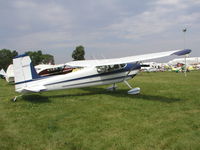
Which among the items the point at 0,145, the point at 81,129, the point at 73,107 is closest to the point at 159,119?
the point at 81,129

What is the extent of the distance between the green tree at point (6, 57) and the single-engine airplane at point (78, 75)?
6305cm

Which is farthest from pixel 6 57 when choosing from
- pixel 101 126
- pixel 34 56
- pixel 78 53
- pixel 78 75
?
pixel 101 126

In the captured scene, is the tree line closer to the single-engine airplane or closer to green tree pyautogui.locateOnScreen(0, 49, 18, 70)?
green tree pyautogui.locateOnScreen(0, 49, 18, 70)

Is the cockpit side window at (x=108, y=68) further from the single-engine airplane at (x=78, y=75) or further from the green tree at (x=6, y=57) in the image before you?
the green tree at (x=6, y=57)

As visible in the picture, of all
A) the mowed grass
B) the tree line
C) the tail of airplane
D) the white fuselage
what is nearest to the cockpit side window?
the white fuselage

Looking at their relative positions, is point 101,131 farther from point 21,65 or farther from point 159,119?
point 21,65

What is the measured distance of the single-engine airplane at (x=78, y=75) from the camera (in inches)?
270

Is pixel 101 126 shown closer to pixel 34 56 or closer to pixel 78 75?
pixel 78 75

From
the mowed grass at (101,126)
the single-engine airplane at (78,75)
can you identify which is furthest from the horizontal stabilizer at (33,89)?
the mowed grass at (101,126)

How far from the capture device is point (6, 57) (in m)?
69.4

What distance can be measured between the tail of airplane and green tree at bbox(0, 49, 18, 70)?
208ft

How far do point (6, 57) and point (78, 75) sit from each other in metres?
70.1

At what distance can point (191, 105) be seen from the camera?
6.22 meters

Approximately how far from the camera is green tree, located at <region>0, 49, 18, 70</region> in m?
64.1
